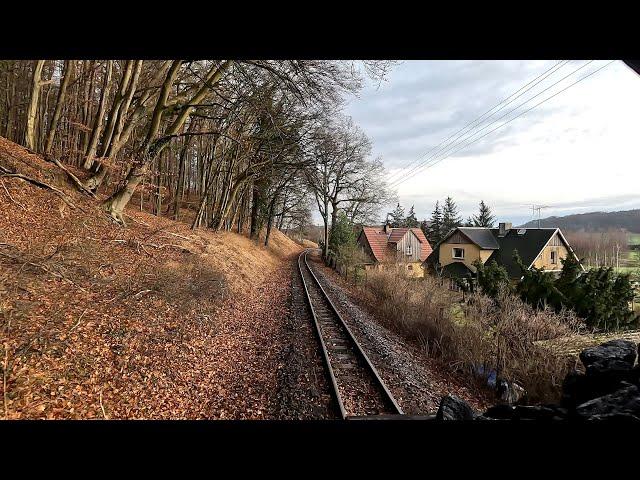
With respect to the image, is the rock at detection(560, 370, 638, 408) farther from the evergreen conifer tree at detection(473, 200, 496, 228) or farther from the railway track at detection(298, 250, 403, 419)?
the evergreen conifer tree at detection(473, 200, 496, 228)

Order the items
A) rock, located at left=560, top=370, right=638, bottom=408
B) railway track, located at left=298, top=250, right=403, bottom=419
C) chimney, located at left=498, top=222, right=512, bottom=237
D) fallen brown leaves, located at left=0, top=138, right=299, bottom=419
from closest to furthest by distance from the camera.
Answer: rock, located at left=560, top=370, right=638, bottom=408 < fallen brown leaves, located at left=0, top=138, right=299, bottom=419 < railway track, located at left=298, top=250, right=403, bottom=419 < chimney, located at left=498, top=222, right=512, bottom=237

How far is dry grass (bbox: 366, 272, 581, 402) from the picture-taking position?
18.5 feet

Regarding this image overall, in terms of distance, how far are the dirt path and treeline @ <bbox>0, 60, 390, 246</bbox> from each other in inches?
245

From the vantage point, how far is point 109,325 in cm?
567

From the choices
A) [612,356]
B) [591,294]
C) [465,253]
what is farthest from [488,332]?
[465,253]

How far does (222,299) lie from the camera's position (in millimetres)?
9734

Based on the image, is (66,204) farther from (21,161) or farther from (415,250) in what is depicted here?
(415,250)

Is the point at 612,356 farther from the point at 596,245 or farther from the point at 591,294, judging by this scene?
the point at 591,294

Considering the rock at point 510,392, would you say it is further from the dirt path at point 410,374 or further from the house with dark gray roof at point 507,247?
the house with dark gray roof at point 507,247

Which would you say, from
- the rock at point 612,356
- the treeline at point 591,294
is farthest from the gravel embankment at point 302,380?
the treeline at point 591,294

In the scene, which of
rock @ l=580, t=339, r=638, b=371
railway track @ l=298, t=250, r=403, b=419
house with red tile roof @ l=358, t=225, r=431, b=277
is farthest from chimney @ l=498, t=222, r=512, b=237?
rock @ l=580, t=339, r=638, b=371

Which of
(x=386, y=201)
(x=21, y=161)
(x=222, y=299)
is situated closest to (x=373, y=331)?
(x=222, y=299)

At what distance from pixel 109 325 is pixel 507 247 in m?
15.4
